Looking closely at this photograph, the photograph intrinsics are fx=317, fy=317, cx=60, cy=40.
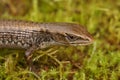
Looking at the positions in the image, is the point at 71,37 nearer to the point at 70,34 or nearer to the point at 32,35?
the point at 70,34

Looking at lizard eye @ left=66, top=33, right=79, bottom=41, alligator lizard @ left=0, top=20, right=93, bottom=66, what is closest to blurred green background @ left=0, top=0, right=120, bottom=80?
alligator lizard @ left=0, top=20, right=93, bottom=66

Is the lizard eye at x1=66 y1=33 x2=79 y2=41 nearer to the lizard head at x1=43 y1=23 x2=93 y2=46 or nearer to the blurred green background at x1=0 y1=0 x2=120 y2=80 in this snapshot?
the lizard head at x1=43 y1=23 x2=93 y2=46

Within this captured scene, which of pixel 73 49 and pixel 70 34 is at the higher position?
pixel 70 34

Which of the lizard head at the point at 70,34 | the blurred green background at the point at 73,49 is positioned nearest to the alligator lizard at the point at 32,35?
the lizard head at the point at 70,34

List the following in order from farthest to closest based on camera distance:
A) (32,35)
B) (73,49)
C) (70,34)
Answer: (73,49)
(32,35)
(70,34)

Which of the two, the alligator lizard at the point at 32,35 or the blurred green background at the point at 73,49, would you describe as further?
the alligator lizard at the point at 32,35

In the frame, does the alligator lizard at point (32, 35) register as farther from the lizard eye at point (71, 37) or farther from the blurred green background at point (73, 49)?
the blurred green background at point (73, 49)

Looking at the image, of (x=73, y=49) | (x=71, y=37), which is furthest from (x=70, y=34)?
(x=73, y=49)
